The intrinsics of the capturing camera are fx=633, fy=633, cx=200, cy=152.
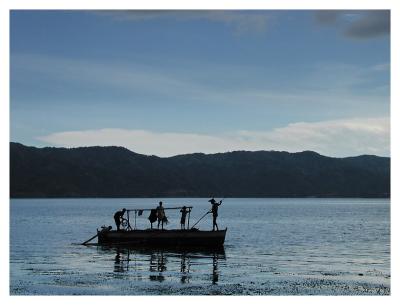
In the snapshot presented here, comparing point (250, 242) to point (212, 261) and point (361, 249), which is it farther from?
point (212, 261)

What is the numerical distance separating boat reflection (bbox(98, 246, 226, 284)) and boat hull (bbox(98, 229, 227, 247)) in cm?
57

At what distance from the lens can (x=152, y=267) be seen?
3772 centimetres

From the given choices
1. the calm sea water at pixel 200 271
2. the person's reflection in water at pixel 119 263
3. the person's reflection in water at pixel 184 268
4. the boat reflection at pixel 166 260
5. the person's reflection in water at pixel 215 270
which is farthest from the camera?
the person's reflection in water at pixel 119 263

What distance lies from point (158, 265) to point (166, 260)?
2714mm

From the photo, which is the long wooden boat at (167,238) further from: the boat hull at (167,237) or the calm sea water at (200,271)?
the calm sea water at (200,271)

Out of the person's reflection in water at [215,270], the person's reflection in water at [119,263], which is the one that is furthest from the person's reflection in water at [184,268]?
the person's reflection in water at [119,263]

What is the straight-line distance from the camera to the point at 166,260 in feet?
136

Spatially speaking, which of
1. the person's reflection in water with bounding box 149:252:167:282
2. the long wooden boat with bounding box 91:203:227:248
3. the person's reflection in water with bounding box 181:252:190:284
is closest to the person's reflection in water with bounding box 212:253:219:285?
the person's reflection in water with bounding box 181:252:190:284

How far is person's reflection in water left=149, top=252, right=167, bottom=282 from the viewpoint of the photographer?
109 feet

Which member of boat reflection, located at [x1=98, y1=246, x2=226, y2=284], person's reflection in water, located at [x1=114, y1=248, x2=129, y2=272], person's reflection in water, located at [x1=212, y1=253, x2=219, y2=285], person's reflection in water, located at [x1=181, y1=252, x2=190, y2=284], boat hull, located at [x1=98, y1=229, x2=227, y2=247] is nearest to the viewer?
person's reflection in water, located at [x1=212, y1=253, x2=219, y2=285]

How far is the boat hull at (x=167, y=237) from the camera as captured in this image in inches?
1875

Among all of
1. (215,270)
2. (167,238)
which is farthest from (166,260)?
(167,238)

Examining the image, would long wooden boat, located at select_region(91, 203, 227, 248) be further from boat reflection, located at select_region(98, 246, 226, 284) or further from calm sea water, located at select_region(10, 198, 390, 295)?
calm sea water, located at select_region(10, 198, 390, 295)
